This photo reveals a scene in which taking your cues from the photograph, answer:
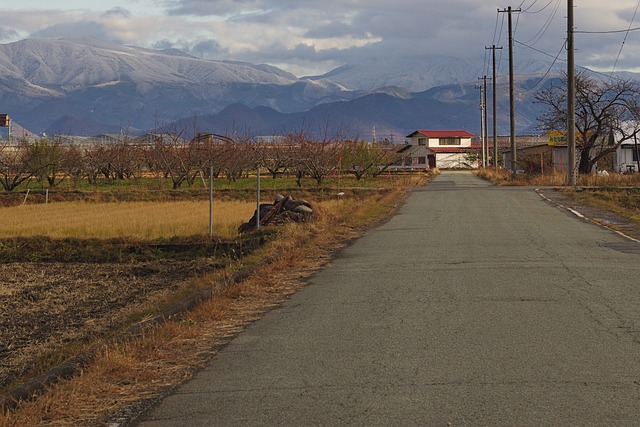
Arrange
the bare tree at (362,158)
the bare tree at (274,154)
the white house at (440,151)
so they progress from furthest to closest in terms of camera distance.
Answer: the white house at (440,151) → the bare tree at (274,154) → the bare tree at (362,158)

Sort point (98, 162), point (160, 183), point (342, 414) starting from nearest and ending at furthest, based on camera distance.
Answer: point (342, 414), point (160, 183), point (98, 162)

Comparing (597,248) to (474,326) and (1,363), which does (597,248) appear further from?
(1,363)

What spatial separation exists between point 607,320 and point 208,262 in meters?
10.1

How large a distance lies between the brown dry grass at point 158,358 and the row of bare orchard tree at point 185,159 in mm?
35362

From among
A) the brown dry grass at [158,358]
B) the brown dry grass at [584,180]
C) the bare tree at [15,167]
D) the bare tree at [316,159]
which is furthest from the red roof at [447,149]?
the brown dry grass at [158,358]

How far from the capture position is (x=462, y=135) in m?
125

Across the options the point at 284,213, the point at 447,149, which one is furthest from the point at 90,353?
the point at 447,149

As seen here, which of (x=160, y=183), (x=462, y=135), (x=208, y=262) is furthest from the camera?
(x=462, y=135)

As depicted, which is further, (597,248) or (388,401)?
(597,248)

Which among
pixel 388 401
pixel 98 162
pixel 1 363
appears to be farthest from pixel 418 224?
pixel 98 162

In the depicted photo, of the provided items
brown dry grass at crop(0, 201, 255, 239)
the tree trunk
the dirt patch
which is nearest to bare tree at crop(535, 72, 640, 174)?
the tree trunk

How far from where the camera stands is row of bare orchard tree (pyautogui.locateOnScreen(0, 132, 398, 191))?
164ft

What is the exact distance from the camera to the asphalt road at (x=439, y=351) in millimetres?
5074

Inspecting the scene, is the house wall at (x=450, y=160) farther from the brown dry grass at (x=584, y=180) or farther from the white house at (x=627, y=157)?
the brown dry grass at (x=584, y=180)
